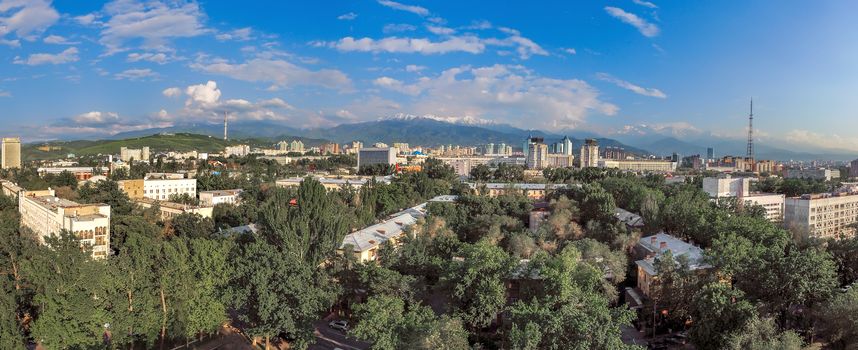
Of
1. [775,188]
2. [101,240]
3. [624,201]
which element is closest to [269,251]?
[101,240]

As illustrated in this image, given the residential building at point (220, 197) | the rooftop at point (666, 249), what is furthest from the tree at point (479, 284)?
the residential building at point (220, 197)

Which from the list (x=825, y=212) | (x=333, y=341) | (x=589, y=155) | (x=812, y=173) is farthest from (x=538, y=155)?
(x=333, y=341)

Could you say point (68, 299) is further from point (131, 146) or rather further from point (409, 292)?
point (131, 146)

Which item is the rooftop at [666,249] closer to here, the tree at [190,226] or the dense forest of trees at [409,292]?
the dense forest of trees at [409,292]

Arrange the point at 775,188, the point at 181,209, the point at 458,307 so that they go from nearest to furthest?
1. the point at 458,307
2. the point at 181,209
3. the point at 775,188

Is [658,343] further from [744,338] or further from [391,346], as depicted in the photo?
[391,346]

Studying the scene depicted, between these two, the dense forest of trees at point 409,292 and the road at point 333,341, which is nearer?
the dense forest of trees at point 409,292

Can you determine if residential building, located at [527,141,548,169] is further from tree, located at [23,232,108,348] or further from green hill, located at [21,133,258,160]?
tree, located at [23,232,108,348]
